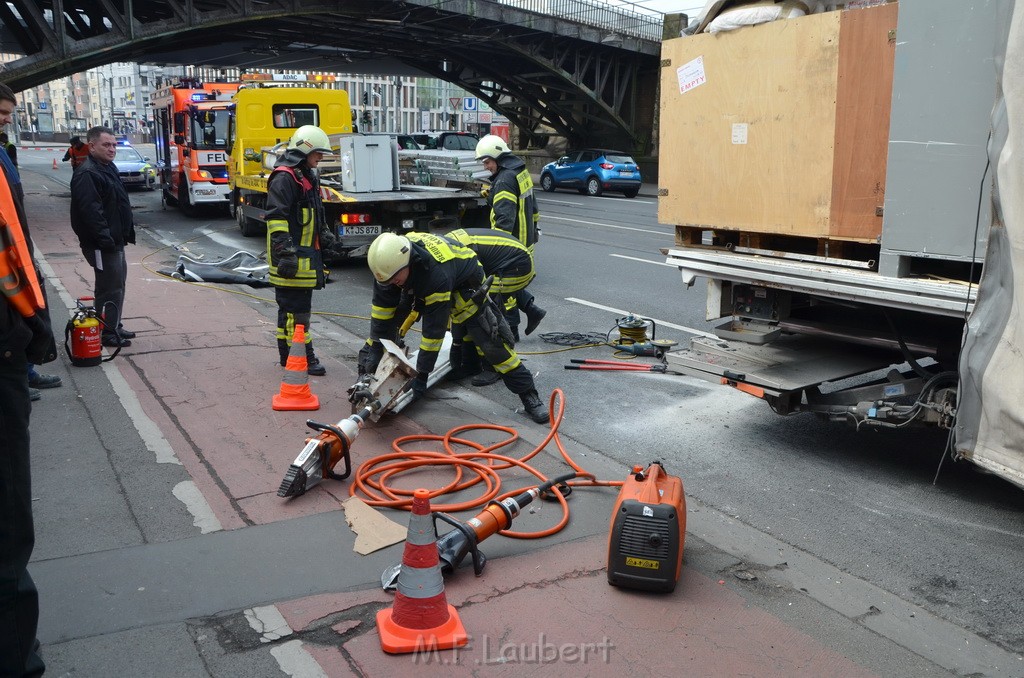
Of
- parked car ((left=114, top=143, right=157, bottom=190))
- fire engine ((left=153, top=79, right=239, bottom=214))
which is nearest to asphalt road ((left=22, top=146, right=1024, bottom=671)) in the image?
fire engine ((left=153, top=79, right=239, bottom=214))

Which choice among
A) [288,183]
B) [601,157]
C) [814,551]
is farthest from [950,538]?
[601,157]

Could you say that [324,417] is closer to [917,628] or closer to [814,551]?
[814,551]

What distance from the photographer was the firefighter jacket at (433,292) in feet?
18.7

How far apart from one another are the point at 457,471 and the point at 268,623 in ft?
5.83

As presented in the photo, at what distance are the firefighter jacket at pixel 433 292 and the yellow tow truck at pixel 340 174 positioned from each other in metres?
4.69

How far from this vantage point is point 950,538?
4465 mm

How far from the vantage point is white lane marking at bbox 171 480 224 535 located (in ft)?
14.5

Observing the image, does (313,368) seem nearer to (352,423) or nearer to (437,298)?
(437,298)

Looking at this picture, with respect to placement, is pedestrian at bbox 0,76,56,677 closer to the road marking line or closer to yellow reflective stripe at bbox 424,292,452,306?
yellow reflective stripe at bbox 424,292,452,306

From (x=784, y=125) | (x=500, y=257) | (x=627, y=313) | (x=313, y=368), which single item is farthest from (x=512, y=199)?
(x=784, y=125)

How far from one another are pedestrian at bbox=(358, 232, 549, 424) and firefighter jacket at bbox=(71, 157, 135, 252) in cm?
330

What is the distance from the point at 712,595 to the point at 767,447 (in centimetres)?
211

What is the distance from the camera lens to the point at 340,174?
13508mm

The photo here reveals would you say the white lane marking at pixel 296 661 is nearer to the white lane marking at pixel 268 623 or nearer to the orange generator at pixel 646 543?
the white lane marking at pixel 268 623
